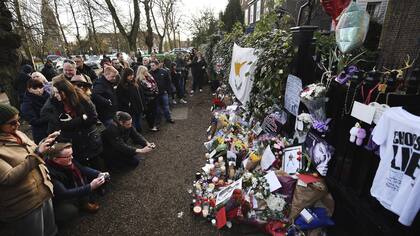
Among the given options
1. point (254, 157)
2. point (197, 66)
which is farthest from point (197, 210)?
point (197, 66)

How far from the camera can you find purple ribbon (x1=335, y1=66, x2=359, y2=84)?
91.6 inches

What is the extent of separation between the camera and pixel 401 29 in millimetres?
5785

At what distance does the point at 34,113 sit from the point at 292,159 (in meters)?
3.82

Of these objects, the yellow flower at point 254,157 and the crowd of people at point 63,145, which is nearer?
the crowd of people at point 63,145

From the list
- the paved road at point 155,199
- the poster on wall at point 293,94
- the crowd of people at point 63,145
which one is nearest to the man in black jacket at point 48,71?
the crowd of people at point 63,145

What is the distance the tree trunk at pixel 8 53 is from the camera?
6.12m

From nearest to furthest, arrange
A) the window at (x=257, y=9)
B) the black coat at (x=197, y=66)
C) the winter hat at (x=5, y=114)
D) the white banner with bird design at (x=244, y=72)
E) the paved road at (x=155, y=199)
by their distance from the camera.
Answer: the winter hat at (x=5, y=114)
the paved road at (x=155, y=199)
the white banner with bird design at (x=244, y=72)
the black coat at (x=197, y=66)
the window at (x=257, y=9)

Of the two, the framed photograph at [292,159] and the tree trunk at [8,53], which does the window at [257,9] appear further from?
the framed photograph at [292,159]

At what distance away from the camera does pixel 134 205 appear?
320 cm

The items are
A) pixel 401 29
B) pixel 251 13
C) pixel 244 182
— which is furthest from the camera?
pixel 251 13

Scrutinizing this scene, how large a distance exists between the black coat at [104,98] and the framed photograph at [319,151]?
11.1 ft

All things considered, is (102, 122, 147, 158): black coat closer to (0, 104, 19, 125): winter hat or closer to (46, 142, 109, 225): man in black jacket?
(46, 142, 109, 225): man in black jacket

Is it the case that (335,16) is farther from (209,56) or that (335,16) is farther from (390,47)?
(209,56)

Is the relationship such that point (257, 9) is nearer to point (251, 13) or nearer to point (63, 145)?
point (251, 13)
